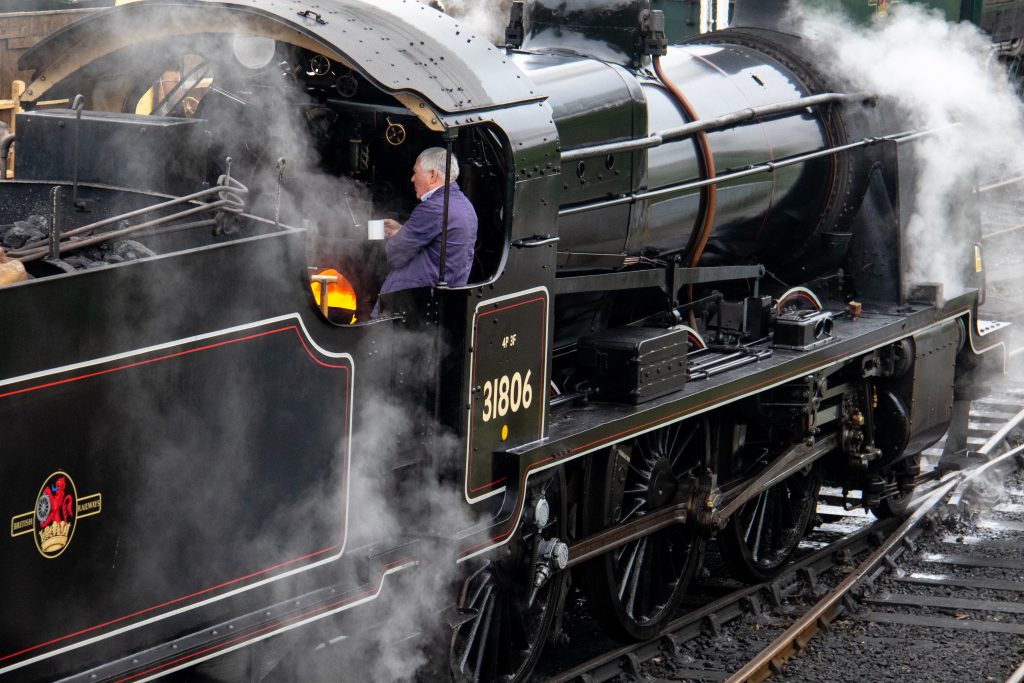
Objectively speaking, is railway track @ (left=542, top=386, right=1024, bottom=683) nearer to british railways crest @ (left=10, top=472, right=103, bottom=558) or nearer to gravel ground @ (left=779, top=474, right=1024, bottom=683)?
gravel ground @ (left=779, top=474, right=1024, bottom=683)

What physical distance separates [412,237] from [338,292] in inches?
12.3

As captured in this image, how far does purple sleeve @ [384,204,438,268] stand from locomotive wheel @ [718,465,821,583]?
3022 millimetres

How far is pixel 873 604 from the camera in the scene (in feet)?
23.7

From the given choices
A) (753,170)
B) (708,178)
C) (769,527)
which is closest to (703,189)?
(708,178)

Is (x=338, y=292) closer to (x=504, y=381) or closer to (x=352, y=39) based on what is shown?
(x=504, y=381)

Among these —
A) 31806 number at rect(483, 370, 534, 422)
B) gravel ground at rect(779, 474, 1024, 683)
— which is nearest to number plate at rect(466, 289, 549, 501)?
31806 number at rect(483, 370, 534, 422)

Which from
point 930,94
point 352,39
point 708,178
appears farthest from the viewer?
point 930,94

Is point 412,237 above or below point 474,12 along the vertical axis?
below

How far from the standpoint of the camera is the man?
15.1ft

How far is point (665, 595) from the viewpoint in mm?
6594

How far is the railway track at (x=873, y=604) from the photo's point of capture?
20.5 ft

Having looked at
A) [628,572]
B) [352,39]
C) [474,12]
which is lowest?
[628,572]

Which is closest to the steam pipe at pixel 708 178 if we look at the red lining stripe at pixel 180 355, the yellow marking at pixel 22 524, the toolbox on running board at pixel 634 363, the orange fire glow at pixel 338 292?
the toolbox on running board at pixel 634 363

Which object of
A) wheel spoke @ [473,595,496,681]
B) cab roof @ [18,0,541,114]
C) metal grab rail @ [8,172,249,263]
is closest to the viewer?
metal grab rail @ [8,172,249,263]
